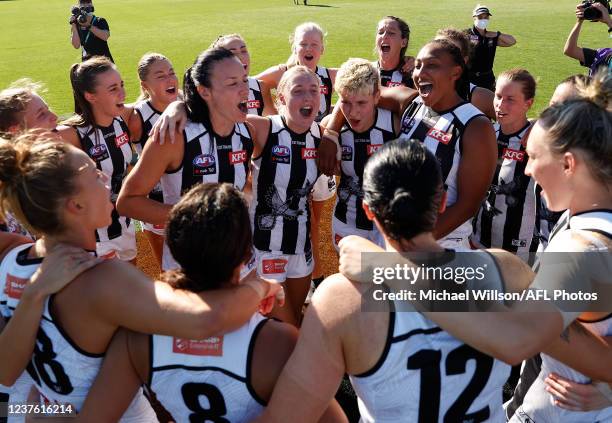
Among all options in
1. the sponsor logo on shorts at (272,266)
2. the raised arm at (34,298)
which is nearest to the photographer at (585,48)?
the sponsor logo on shorts at (272,266)

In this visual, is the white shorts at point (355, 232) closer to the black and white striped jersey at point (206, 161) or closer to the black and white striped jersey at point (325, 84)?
the black and white striped jersey at point (206, 161)

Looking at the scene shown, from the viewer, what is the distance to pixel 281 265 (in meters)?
4.20

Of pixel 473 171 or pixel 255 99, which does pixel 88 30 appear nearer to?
pixel 255 99

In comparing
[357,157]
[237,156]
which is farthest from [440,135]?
[237,156]

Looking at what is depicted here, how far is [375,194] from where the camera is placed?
178 cm

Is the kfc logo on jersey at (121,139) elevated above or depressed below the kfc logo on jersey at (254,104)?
below

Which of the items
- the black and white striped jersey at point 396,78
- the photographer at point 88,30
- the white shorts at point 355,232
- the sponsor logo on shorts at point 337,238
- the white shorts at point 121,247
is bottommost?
the white shorts at point 121,247

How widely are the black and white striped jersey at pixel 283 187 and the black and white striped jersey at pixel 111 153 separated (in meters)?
1.29

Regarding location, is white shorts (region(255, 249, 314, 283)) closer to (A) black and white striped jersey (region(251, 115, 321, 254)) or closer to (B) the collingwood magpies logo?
(A) black and white striped jersey (region(251, 115, 321, 254))

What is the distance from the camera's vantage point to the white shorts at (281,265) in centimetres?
418

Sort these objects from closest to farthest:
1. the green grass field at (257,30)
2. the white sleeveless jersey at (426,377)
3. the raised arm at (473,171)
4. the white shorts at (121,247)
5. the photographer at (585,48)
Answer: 1. the white sleeveless jersey at (426,377)
2. the raised arm at (473,171)
3. the white shorts at (121,247)
4. the photographer at (585,48)
5. the green grass field at (257,30)

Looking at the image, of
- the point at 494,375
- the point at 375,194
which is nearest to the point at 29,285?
the point at 375,194

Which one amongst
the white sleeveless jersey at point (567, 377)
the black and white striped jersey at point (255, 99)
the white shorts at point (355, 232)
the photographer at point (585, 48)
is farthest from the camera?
the photographer at point (585, 48)

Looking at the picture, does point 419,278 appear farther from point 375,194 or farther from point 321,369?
point 321,369
